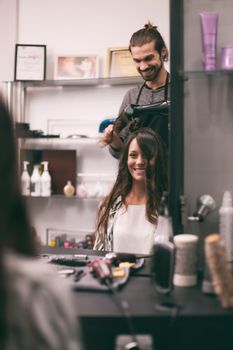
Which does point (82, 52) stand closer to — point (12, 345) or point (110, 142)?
point (110, 142)

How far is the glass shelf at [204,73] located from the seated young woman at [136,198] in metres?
0.77

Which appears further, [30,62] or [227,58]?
[30,62]

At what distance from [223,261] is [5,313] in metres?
0.66

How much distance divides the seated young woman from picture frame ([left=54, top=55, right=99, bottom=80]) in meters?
1.41

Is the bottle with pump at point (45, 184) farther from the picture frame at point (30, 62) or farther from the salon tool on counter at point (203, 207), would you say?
the salon tool on counter at point (203, 207)

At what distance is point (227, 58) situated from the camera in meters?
1.60

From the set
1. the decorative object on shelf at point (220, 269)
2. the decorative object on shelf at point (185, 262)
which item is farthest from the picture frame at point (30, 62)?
the decorative object on shelf at point (220, 269)

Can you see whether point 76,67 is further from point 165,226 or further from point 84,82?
point 165,226

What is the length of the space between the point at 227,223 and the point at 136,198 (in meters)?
0.92

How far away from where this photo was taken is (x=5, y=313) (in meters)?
0.78

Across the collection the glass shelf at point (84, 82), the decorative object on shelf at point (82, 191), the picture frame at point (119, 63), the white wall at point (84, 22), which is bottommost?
the decorative object on shelf at point (82, 191)

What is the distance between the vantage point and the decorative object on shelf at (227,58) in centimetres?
159

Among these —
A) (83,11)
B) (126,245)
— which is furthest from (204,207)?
(83,11)

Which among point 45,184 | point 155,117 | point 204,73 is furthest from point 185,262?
point 45,184
